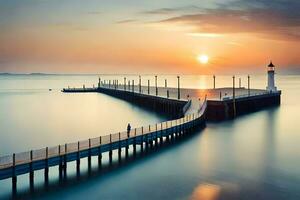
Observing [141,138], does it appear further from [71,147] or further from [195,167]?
[71,147]

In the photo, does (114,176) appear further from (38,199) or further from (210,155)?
(210,155)

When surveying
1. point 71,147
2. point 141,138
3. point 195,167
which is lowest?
point 195,167

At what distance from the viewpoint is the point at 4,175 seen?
996 inches

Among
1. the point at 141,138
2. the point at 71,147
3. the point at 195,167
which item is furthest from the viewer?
the point at 141,138

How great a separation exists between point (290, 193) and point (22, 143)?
31.3 m

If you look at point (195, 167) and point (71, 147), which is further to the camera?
point (195, 167)

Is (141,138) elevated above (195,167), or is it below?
above

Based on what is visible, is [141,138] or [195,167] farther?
[141,138]

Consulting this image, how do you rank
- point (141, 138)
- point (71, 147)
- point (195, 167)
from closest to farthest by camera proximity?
Answer: 1. point (71, 147)
2. point (195, 167)
3. point (141, 138)

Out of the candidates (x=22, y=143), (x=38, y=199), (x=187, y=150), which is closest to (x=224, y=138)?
(x=187, y=150)

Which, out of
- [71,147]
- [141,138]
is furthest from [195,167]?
[71,147]

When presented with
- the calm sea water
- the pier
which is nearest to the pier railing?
the pier

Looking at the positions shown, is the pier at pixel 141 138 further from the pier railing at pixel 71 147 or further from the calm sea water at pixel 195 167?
the calm sea water at pixel 195 167

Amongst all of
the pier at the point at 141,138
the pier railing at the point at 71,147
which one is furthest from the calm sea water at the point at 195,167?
the pier railing at the point at 71,147
